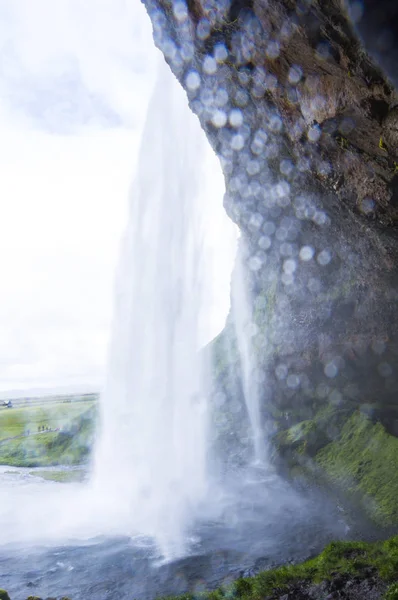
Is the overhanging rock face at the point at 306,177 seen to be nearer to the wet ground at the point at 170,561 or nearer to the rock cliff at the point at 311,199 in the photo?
the rock cliff at the point at 311,199

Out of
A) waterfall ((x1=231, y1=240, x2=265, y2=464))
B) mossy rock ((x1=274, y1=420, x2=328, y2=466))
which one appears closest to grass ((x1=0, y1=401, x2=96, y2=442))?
waterfall ((x1=231, y1=240, x2=265, y2=464))

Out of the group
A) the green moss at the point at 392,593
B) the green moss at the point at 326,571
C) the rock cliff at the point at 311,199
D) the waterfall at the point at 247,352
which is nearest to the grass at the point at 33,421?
the waterfall at the point at 247,352

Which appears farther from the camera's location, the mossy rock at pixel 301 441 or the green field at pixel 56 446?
the green field at pixel 56 446

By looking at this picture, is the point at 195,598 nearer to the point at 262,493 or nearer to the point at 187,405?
the point at 262,493

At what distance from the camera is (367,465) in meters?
24.9

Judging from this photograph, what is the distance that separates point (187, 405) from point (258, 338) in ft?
40.5

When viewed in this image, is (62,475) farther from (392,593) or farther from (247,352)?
(392,593)

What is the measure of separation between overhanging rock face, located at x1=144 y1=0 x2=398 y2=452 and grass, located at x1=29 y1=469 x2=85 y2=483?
18.4 m

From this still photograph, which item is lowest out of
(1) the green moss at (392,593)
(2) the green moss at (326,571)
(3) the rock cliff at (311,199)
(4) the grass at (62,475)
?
(4) the grass at (62,475)

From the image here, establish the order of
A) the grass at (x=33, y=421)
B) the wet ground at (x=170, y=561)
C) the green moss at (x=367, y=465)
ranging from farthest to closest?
the grass at (x=33, y=421)
the green moss at (x=367, y=465)
the wet ground at (x=170, y=561)

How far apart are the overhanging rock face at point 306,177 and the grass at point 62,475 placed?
60.2 feet

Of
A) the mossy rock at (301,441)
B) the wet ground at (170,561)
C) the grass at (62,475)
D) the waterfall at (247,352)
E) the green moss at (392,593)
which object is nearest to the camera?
the green moss at (392,593)

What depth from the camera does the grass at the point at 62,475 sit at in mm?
34159

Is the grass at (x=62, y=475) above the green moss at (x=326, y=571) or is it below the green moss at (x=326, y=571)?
below
